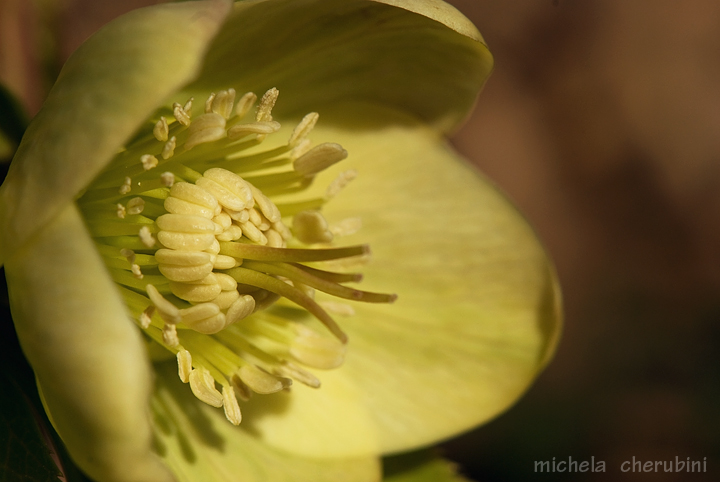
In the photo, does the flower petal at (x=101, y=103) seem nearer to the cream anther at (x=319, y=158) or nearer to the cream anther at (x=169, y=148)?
the cream anther at (x=169, y=148)

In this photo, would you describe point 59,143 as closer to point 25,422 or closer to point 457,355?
point 25,422

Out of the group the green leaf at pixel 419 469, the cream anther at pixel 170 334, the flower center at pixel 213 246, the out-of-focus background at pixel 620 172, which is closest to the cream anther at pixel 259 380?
the flower center at pixel 213 246

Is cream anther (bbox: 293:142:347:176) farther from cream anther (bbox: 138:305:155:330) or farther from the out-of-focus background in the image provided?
the out-of-focus background

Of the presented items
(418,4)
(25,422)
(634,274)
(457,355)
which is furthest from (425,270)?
(634,274)

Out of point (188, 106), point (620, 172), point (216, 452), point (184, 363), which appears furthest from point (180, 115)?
point (620, 172)

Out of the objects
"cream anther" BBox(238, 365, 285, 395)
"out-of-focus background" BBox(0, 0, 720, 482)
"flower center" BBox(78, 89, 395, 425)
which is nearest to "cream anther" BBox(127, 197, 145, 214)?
"flower center" BBox(78, 89, 395, 425)

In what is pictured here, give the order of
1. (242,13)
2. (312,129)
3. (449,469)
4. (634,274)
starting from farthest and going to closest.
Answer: (634,274)
(449,469)
(312,129)
(242,13)
